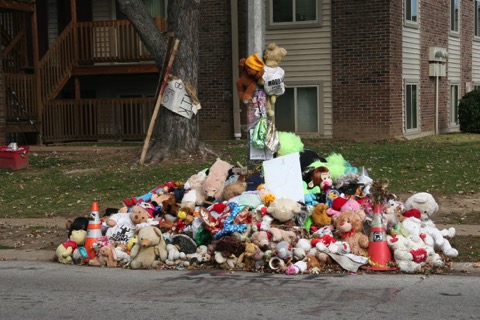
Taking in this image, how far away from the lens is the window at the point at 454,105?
25.8m

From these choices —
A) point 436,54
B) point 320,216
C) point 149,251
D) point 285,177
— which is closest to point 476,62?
point 436,54

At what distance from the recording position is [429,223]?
8.40 metres

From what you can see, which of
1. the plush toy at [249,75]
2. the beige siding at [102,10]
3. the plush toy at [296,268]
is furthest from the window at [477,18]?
the plush toy at [296,268]

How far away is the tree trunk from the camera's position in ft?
49.7

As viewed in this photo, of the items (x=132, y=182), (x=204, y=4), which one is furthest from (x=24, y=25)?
(x=132, y=182)

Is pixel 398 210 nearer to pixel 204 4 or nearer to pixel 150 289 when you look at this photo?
pixel 150 289

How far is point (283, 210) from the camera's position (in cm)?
820

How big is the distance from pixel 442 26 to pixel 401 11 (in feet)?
14.5

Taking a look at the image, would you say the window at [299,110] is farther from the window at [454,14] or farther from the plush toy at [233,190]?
the plush toy at [233,190]

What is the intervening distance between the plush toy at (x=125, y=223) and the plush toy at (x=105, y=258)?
27 cm

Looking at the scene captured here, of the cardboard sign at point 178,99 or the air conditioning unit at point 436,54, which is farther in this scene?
the air conditioning unit at point 436,54

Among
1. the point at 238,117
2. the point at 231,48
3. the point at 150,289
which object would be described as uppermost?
the point at 231,48

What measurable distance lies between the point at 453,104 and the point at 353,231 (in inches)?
759

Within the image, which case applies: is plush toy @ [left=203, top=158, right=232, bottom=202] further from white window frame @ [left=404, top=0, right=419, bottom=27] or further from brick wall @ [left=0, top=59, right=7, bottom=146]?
white window frame @ [left=404, top=0, right=419, bottom=27]
